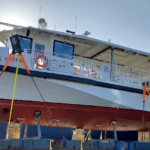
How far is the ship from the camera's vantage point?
8117 mm

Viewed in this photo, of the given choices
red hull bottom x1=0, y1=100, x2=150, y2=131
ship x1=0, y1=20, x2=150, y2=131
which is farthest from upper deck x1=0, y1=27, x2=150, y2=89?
red hull bottom x1=0, y1=100, x2=150, y2=131

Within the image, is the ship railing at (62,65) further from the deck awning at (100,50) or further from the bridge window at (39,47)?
the deck awning at (100,50)

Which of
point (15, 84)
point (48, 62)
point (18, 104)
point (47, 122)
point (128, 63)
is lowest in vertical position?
point (47, 122)

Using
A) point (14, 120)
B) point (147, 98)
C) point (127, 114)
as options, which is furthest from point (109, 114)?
point (14, 120)

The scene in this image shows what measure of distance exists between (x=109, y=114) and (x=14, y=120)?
13.1 feet

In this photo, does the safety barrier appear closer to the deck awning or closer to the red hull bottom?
the red hull bottom

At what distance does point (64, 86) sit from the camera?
845 cm

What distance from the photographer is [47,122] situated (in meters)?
9.63

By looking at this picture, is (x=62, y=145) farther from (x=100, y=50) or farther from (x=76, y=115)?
(x=100, y=50)

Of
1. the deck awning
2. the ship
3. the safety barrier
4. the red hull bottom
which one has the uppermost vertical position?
the deck awning

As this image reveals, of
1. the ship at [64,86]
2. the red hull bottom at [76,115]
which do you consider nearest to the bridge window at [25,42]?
the ship at [64,86]

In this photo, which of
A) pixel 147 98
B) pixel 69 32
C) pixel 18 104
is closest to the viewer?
pixel 18 104

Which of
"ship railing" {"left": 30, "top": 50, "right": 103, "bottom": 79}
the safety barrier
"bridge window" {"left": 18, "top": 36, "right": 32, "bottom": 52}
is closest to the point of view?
the safety barrier

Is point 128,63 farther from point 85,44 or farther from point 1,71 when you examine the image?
point 1,71
